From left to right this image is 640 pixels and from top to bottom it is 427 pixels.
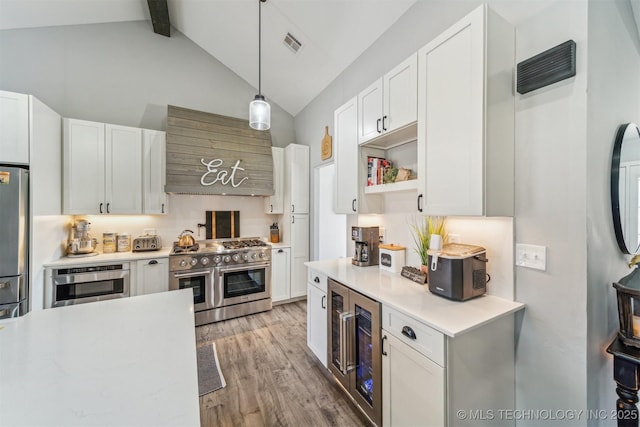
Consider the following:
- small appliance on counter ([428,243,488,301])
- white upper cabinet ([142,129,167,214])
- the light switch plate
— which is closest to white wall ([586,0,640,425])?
the light switch plate

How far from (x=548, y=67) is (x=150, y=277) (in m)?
4.05

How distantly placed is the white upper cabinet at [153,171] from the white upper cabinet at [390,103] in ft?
9.00

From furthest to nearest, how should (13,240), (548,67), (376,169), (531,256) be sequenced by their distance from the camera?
(376,169)
(13,240)
(531,256)
(548,67)

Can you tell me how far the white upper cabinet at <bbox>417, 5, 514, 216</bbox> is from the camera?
140cm

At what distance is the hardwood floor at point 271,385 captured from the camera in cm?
183

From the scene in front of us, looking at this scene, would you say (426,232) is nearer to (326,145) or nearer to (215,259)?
(326,145)

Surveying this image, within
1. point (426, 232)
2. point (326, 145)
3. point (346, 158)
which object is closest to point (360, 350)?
point (426, 232)

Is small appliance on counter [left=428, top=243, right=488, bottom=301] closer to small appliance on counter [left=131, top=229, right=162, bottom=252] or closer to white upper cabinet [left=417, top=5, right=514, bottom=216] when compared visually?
white upper cabinet [left=417, top=5, right=514, bottom=216]

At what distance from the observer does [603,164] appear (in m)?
1.39

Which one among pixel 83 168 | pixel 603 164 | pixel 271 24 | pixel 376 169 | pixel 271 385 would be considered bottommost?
pixel 271 385

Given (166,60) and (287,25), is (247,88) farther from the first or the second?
(287,25)

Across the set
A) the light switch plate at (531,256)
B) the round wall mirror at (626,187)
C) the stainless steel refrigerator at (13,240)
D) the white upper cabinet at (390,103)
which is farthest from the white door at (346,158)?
the stainless steel refrigerator at (13,240)

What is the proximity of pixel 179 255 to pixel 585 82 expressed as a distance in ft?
12.7

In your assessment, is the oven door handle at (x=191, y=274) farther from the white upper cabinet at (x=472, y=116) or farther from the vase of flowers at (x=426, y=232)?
the white upper cabinet at (x=472, y=116)
